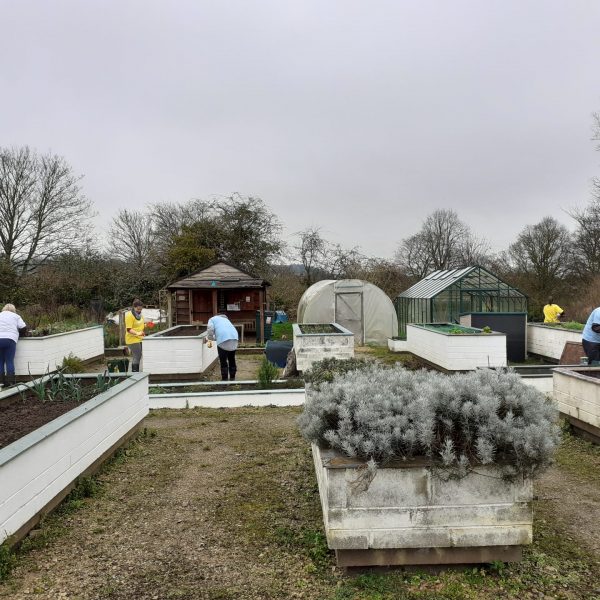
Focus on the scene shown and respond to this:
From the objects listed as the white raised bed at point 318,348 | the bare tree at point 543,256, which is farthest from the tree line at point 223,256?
the white raised bed at point 318,348

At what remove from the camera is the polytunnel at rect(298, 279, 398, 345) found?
19812mm

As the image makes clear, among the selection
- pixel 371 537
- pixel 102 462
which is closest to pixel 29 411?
pixel 102 462

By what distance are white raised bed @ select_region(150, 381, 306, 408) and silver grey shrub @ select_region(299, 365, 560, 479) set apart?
4.97 meters

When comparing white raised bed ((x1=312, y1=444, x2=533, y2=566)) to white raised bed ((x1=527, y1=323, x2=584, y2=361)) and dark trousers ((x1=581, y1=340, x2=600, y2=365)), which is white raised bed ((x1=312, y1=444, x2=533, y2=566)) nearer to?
dark trousers ((x1=581, y1=340, x2=600, y2=365))

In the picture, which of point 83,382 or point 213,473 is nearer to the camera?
point 213,473

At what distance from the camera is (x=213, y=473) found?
4711mm

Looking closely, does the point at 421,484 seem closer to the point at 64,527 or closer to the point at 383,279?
the point at 64,527

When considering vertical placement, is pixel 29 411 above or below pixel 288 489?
above

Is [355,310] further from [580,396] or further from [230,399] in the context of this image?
[580,396]

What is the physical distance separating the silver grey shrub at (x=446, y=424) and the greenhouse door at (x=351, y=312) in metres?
16.5

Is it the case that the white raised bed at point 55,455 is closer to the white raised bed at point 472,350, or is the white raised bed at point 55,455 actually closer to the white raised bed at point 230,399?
the white raised bed at point 230,399

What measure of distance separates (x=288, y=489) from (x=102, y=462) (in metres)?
1.79

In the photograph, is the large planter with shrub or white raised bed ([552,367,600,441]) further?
white raised bed ([552,367,600,441])

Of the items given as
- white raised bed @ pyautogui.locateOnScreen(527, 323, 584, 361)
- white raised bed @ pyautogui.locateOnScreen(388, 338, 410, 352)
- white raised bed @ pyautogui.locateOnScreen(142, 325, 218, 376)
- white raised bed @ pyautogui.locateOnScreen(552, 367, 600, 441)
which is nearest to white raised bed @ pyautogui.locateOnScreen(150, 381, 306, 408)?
white raised bed @ pyautogui.locateOnScreen(142, 325, 218, 376)
